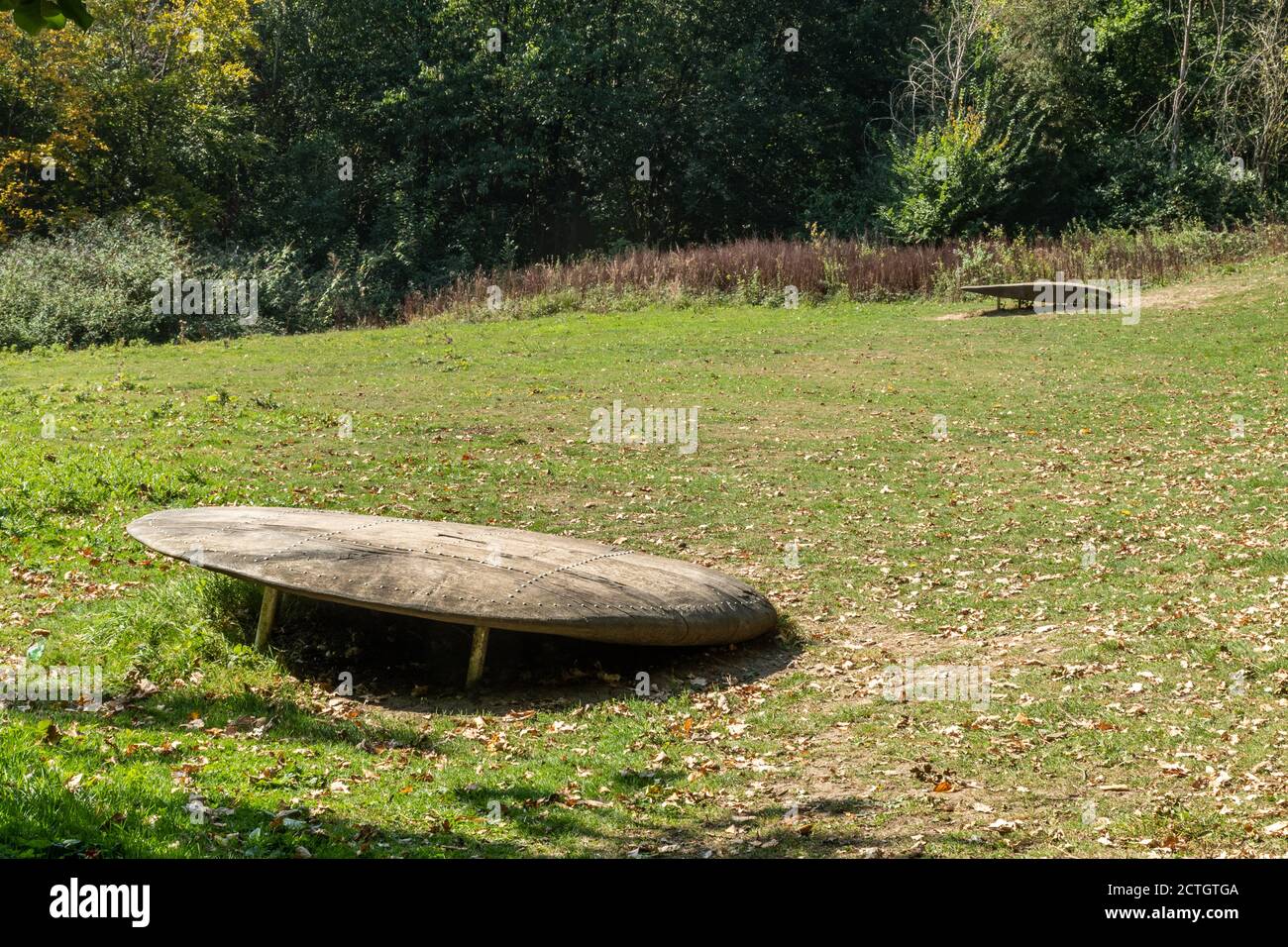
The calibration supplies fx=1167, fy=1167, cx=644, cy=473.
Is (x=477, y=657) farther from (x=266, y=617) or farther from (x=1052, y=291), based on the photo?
(x=1052, y=291)

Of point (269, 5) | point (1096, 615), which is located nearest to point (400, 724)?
point (1096, 615)

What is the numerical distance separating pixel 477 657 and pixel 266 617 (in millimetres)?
1733

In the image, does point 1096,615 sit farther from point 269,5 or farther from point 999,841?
point 269,5

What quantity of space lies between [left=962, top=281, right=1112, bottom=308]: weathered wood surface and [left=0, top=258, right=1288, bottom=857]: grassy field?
539 cm

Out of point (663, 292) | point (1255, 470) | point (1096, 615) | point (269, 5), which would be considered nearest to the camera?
point (1096, 615)

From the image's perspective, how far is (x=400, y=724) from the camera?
786cm

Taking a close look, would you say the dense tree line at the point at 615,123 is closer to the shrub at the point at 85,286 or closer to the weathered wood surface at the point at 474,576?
the shrub at the point at 85,286

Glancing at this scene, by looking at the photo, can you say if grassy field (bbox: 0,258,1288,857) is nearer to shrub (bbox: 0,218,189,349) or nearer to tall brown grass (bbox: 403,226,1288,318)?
shrub (bbox: 0,218,189,349)

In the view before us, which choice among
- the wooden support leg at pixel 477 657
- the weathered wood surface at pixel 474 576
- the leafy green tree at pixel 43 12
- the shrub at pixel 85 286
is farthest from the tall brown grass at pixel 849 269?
the leafy green tree at pixel 43 12

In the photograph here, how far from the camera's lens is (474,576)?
27.8 ft

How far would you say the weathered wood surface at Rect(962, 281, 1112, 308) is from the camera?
83.7 feet

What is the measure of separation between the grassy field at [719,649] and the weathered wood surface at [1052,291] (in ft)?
17.7

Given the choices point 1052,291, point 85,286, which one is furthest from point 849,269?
point 85,286
